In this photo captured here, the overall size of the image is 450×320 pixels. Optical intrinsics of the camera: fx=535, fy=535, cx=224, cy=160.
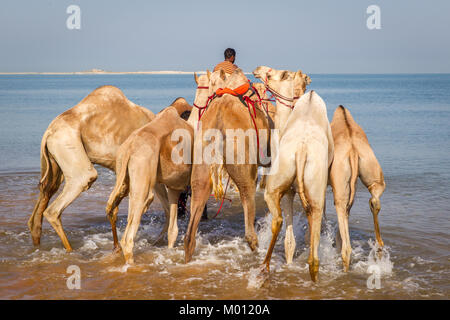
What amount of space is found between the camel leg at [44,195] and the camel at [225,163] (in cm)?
227

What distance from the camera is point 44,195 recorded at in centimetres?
782

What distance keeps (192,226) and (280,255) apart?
1730 mm

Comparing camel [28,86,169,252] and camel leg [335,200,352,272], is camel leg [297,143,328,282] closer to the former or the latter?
camel leg [335,200,352,272]

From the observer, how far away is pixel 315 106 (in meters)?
6.38

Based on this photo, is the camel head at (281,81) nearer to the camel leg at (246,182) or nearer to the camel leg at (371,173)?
the camel leg at (246,182)

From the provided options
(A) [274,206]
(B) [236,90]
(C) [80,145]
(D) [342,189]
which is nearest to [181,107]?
(B) [236,90]

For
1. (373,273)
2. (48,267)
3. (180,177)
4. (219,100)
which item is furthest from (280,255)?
(48,267)

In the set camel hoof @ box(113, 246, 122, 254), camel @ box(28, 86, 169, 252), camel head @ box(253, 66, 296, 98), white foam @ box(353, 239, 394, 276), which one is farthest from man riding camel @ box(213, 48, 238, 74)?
white foam @ box(353, 239, 394, 276)

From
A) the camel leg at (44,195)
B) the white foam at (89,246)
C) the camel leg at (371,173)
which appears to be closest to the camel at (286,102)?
the camel leg at (371,173)

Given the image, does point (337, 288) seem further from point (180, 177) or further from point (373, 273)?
point (180, 177)

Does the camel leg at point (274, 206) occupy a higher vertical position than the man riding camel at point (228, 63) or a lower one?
lower

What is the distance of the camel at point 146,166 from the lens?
21.5 ft

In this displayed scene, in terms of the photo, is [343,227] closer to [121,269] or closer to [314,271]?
[314,271]

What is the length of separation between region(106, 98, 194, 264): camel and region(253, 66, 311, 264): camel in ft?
3.98
